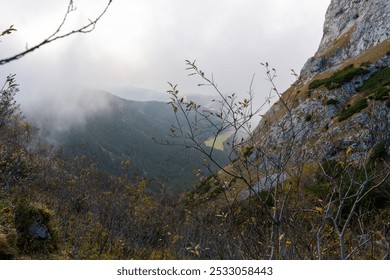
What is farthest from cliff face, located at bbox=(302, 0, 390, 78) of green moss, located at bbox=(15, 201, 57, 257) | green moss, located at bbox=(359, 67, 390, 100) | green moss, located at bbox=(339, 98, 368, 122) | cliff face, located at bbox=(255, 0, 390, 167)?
green moss, located at bbox=(15, 201, 57, 257)

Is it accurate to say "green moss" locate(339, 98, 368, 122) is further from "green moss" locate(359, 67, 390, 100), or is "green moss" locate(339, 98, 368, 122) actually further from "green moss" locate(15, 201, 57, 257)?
"green moss" locate(15, 201, 57, 257)

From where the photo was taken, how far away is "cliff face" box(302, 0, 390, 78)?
179 ft

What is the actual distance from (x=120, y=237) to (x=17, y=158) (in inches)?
232

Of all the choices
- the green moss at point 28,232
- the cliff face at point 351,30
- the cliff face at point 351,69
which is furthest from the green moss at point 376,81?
the green moss at point 28,232

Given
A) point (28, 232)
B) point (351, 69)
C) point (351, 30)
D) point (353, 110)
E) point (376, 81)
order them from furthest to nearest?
point (351, 30), point (351, 69), point (376, 81), point (353, 110), point (28, 232)

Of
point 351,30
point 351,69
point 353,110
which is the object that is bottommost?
point 353,110

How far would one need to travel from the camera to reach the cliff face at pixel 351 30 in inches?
2143

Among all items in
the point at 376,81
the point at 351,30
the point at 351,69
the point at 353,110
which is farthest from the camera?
the point at 351,30

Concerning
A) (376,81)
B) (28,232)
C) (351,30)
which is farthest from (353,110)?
(351,30)

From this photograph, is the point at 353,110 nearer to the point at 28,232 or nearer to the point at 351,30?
the point at 28,232

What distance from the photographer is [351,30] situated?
65.5 m

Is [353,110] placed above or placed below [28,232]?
above
